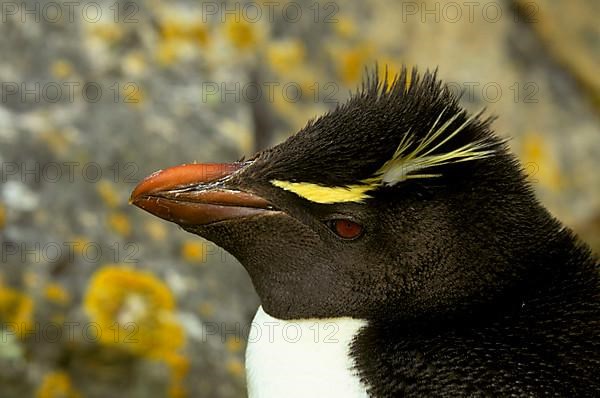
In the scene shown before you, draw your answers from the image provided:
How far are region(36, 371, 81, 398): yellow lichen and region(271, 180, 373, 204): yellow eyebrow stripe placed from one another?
1420 mm

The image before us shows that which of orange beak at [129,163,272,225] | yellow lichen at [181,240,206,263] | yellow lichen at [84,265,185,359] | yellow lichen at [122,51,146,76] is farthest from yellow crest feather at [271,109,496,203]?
yellow lichen at [122,51,146,76]

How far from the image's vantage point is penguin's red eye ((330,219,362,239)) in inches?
66.4

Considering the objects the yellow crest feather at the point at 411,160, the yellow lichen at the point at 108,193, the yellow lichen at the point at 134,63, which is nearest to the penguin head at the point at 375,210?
the yellow crest feather at the point at 411,160

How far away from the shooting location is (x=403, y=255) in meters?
1.66

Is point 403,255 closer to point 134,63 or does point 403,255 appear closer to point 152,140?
point 152,140

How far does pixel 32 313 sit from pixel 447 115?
5.33 feet

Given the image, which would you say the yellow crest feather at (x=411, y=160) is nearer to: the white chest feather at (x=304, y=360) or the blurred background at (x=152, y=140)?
the white chest feather at (x=304, y=360)

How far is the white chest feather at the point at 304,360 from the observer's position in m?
1.62

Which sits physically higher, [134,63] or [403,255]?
[134,63]

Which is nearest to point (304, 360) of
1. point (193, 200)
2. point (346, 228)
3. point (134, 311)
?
point (346, 228)

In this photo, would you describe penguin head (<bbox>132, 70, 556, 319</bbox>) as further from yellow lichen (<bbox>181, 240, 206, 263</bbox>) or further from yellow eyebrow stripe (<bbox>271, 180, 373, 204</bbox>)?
yellow lichen (<bbox>181, 240, 206, 263</bbox>)

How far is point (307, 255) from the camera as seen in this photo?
5.75ft

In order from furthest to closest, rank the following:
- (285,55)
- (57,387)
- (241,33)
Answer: (285,55) < (241,33) < (57,387)

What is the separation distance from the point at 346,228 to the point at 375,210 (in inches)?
2.9
